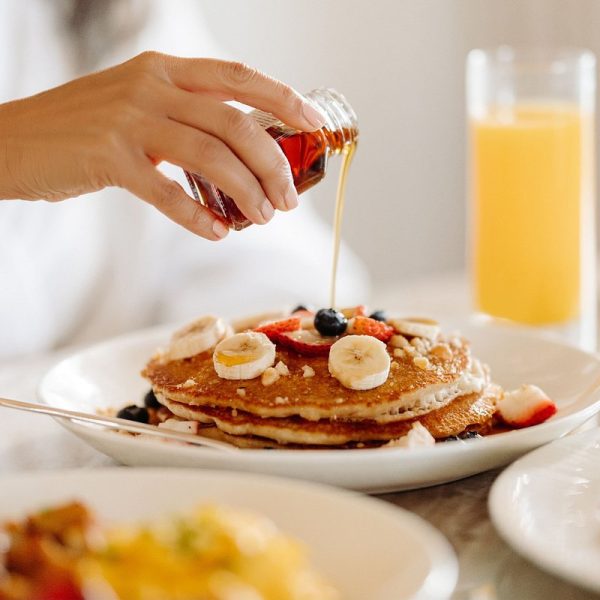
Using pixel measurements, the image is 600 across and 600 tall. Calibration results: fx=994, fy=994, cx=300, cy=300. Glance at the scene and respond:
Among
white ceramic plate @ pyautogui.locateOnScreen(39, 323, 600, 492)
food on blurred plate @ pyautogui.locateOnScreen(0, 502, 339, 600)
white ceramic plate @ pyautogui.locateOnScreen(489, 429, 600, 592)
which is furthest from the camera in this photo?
white ceramic plate @ pyautogui.locateOnScreen(39, 323, 600, 492)

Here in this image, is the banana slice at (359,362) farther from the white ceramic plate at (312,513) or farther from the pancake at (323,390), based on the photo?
the white ceramic plate at (312,513)

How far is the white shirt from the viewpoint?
3.04 metres

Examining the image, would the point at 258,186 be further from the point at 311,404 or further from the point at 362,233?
the point at 362,233

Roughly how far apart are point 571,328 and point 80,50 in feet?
6.16

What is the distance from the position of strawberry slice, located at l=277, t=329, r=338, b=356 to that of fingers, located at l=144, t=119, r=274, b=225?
186mm

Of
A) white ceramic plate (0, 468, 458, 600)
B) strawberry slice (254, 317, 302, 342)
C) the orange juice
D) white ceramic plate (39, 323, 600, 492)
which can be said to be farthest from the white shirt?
white ceramic plate (0, 468, 458, 600)

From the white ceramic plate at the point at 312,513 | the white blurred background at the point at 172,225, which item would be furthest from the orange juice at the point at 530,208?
the white ceramic plate at the point at 312,513

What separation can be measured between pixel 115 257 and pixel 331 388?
6.98 feet

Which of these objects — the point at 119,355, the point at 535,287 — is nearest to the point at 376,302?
the point at 535,287

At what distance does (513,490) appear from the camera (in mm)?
996

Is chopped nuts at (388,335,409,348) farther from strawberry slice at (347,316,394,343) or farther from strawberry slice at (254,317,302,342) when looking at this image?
strawberry slice at (254,317,302,342)

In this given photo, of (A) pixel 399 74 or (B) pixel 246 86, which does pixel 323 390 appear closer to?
(B) pixel 246 86

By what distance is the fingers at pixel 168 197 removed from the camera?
126cm

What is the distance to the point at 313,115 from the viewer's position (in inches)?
50.1
